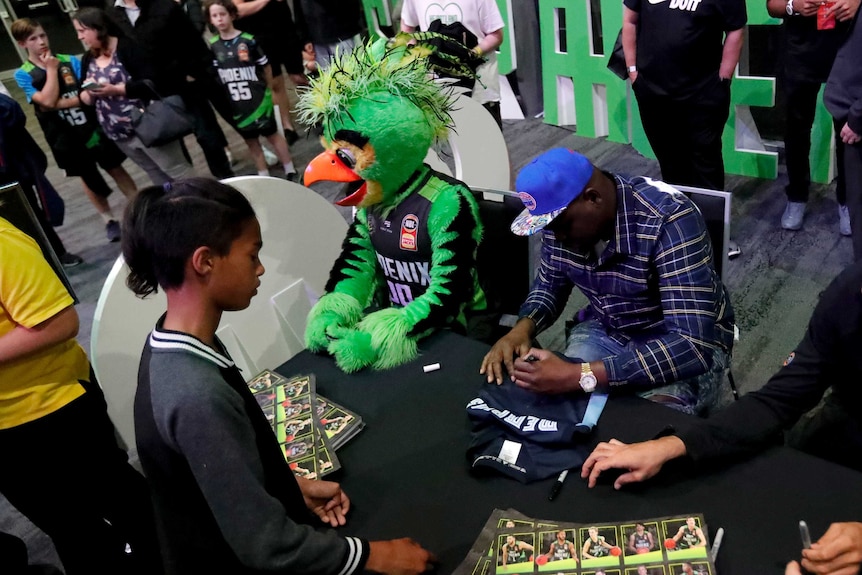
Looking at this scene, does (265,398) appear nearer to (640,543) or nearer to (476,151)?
(640,543)

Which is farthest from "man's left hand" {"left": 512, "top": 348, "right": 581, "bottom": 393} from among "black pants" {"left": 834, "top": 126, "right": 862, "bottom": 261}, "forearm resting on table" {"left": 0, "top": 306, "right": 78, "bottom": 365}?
"black pants" {"left": 834, "top": 126, "right": 862, "bottom": 261}

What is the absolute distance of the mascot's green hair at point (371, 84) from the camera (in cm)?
164

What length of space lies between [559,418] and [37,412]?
1225mm

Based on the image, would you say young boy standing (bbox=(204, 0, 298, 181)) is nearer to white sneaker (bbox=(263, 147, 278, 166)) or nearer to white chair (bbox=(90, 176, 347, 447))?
white sneaker (bbox=(263, 147, 278, 166))

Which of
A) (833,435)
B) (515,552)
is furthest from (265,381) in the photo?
(833,435)

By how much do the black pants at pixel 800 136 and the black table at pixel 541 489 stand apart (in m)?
2.06

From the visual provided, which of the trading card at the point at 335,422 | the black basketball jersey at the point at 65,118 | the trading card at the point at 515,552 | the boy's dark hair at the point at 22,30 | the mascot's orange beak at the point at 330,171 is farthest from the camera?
the black basketball jersey at the point at 65,118

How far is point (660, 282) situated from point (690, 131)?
156 cm

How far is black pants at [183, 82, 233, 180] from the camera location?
154 inches

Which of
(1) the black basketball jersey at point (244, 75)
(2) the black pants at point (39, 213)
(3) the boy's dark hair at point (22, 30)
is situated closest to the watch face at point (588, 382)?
(2) the black pants at point (39, 213)

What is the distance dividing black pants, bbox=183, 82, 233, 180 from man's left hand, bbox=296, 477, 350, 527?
3157mm

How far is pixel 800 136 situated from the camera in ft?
9.27

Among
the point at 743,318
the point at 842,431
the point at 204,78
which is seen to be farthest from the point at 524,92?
the point at 842,431

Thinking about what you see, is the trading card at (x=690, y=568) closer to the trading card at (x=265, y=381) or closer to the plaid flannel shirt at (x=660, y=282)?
the plaid flannel shirt at (x=660, y=282)
